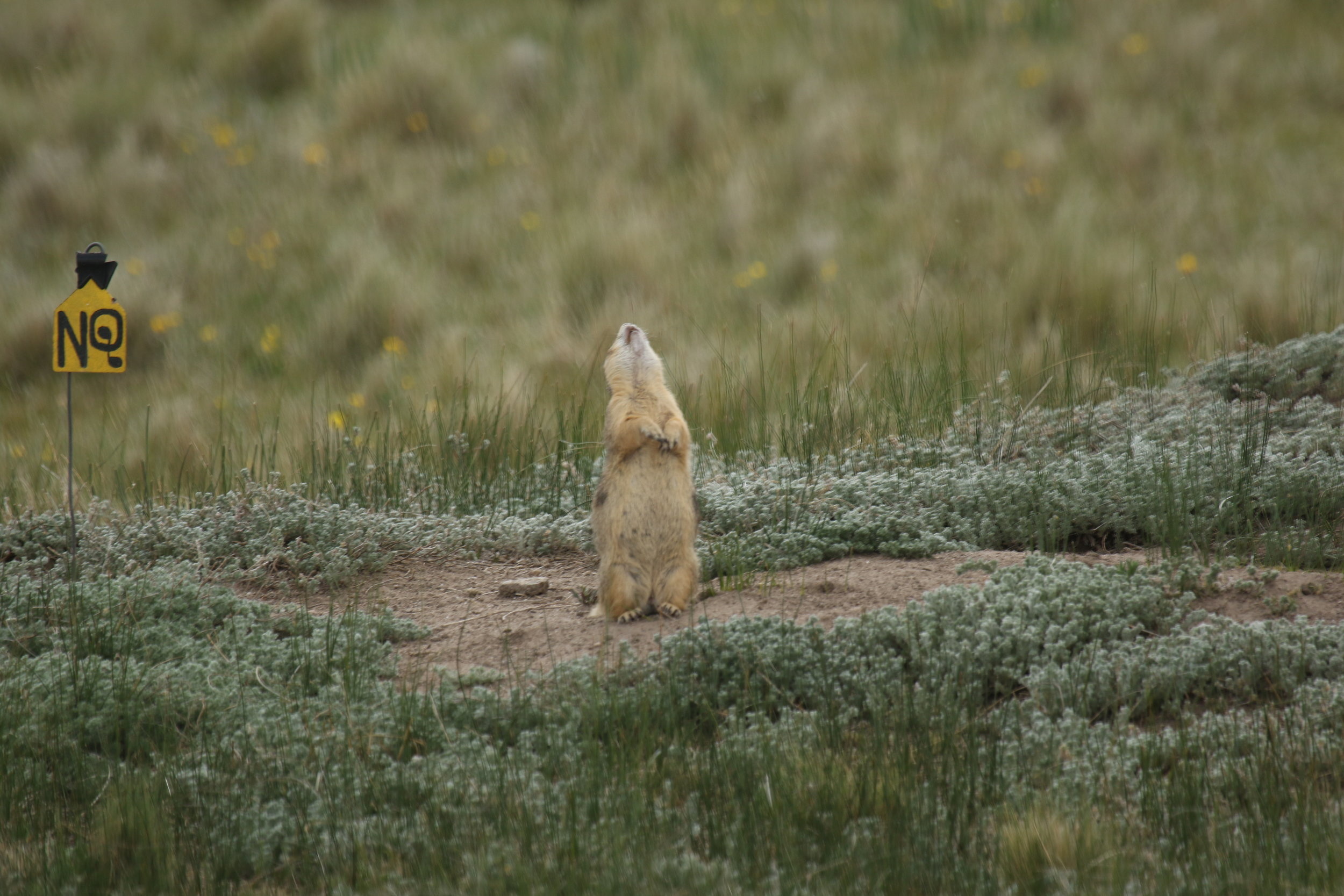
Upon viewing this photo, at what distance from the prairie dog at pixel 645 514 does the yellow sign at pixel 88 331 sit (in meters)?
2.06

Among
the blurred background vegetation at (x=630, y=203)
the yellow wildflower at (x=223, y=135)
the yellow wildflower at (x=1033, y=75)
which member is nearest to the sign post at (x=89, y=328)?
the blurred background vegetation at (x=630, y=203)

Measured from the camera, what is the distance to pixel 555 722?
3.82m

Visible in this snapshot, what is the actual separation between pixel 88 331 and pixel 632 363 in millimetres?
2191

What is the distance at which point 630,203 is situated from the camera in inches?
460

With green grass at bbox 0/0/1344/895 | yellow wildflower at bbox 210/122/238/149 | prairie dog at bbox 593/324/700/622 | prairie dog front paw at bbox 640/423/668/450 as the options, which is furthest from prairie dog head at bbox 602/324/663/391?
yellow wildflower at bbox 210/122/238/149

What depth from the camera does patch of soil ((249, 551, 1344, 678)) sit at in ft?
14.2

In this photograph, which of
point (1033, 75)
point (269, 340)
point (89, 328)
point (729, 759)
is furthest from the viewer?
point (1033, 75)

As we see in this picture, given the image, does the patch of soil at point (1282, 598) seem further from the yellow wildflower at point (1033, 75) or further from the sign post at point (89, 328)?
the yellow wildflower at point (1033, 75)

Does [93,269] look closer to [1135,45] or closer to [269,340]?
[269,340]

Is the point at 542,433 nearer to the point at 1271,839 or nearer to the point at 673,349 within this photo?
the point at 673,349

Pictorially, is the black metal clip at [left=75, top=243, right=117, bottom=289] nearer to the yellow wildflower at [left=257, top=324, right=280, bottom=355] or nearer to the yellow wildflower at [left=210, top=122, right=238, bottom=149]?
the yellow wildflower at [left=257, top=324, right=280, bottom=355]

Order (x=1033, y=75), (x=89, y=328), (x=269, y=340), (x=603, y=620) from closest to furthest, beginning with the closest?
1. (x=603, y=620)
2. (x=89, y=328)
3. (x=269, y=340)
4. (x=1033, y=75)

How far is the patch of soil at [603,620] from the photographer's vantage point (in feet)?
14.2

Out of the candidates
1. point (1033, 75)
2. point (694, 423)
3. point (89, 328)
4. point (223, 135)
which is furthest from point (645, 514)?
point (223, 135)
